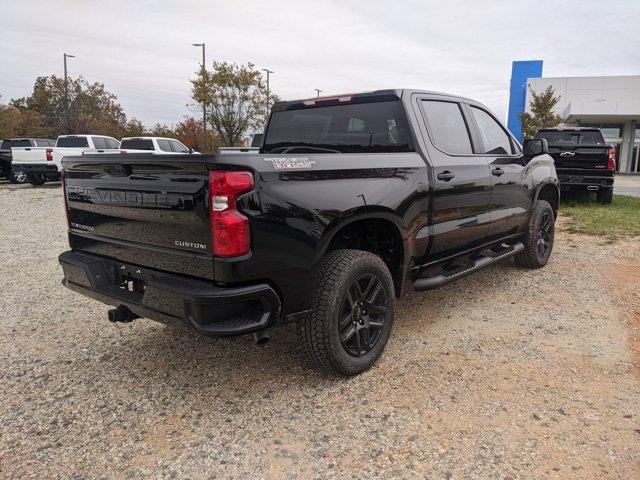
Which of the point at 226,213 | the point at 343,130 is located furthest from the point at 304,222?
the point at 343,130

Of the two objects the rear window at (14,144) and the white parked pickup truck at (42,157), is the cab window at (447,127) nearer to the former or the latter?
the white parked pickup truck at (42,157)

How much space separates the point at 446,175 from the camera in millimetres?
3922

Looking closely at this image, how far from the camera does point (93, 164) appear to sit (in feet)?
10.5

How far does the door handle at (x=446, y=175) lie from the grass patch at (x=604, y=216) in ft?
→ 16.7

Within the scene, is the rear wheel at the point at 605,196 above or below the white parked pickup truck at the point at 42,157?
below

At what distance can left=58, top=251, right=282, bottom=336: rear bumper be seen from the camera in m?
2.55

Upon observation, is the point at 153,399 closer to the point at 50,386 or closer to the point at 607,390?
the point at 50,386

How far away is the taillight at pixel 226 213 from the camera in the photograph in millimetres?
2516

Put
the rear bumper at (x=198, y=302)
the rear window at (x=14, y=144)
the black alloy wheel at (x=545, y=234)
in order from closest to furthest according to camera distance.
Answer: the rear bumper at (x=198, y=302) < the black alloy wheel at (x=545, y=234) < the rear window at (x=14, y=144)

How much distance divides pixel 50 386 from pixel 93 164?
1.44 metres

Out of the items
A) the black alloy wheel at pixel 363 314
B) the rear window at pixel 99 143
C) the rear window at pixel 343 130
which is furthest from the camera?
the rear window at pixel 99 143

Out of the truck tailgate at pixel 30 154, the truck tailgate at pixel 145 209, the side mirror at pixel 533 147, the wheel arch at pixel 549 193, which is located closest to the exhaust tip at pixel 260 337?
the truck tailgate at pixel 145 209

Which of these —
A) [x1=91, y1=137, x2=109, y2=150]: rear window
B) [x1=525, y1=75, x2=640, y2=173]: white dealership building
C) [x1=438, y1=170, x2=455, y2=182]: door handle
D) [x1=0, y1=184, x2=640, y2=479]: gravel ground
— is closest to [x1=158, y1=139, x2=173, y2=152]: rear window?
[x1=91, y1=137, x2=109, y2=150]: rear window

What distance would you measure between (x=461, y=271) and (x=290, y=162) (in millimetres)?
2066
